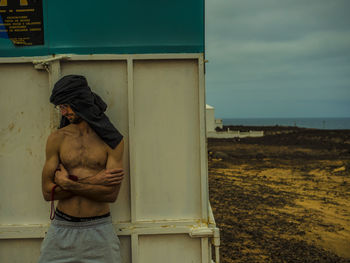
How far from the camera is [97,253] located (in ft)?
8.94

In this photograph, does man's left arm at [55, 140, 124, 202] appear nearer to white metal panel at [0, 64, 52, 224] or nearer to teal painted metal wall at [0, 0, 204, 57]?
white metal panel at [0, 64, 52, 224]

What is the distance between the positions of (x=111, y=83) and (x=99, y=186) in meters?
1.00

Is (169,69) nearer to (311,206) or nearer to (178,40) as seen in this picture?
(178,40)

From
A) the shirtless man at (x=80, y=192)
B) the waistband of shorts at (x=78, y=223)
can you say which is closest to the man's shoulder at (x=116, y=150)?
the shirtless man at (x=80, y=192)

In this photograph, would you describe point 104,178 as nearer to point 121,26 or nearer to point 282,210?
point 121,26

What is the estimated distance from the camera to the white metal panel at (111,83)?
3.01 metres

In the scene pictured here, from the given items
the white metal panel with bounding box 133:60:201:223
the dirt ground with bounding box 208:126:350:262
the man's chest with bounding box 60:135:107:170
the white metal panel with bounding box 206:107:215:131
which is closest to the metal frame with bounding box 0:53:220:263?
the white metal panel with bounding box 133:60:201:223

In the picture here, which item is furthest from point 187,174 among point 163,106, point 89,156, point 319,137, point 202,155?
point 319,137

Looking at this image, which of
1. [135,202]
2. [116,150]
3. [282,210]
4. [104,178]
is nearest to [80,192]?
[104,178]

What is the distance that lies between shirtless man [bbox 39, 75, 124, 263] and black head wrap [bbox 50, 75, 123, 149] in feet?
0.22

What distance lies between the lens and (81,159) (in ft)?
8.87

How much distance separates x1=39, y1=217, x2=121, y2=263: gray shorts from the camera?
8.83ft

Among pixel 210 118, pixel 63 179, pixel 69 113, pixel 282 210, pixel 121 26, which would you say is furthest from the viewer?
pixel 210 118

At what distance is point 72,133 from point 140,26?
1.18 meters
